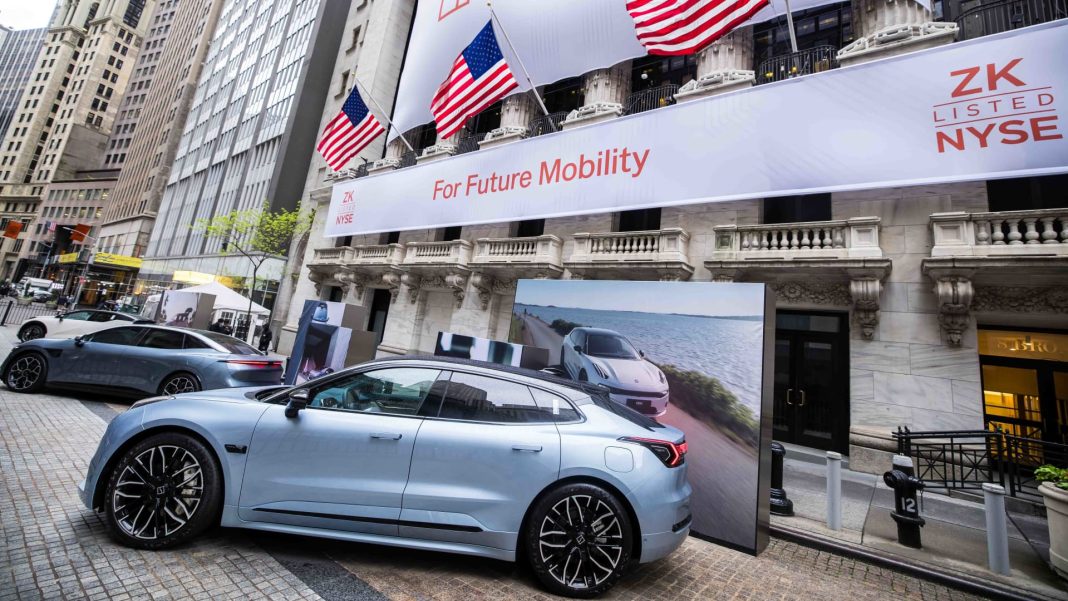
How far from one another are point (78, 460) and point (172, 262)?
48219 millimetres

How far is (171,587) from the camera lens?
8.52 feet

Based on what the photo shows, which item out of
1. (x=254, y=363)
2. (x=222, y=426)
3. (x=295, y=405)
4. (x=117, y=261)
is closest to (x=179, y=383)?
(x=254, y=363)

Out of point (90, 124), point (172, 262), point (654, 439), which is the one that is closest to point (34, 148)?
point (90, 124)

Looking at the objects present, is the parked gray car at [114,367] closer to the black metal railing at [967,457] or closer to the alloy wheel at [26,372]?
the alloy wheel at [26,372]

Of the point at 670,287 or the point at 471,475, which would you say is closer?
the point at 471,475

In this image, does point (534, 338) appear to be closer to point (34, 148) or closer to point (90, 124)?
point (90, 124)

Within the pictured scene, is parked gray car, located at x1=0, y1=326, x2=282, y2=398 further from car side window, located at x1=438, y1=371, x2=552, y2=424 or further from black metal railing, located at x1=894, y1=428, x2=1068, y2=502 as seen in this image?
black metal railing, located at x1=894, y1=428, x2=1068, y2=502

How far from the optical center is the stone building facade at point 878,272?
24.9ft

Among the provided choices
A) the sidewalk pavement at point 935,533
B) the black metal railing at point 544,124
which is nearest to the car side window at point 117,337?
the sidewalk pavement at point 935,533

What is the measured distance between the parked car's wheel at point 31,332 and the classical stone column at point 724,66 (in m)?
19.6

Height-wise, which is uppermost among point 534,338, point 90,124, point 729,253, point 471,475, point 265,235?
point 90,124

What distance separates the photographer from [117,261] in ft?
146

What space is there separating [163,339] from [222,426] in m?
6.19

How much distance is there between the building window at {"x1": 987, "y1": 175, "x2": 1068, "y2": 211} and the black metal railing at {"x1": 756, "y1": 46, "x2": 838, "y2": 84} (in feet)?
16.5
